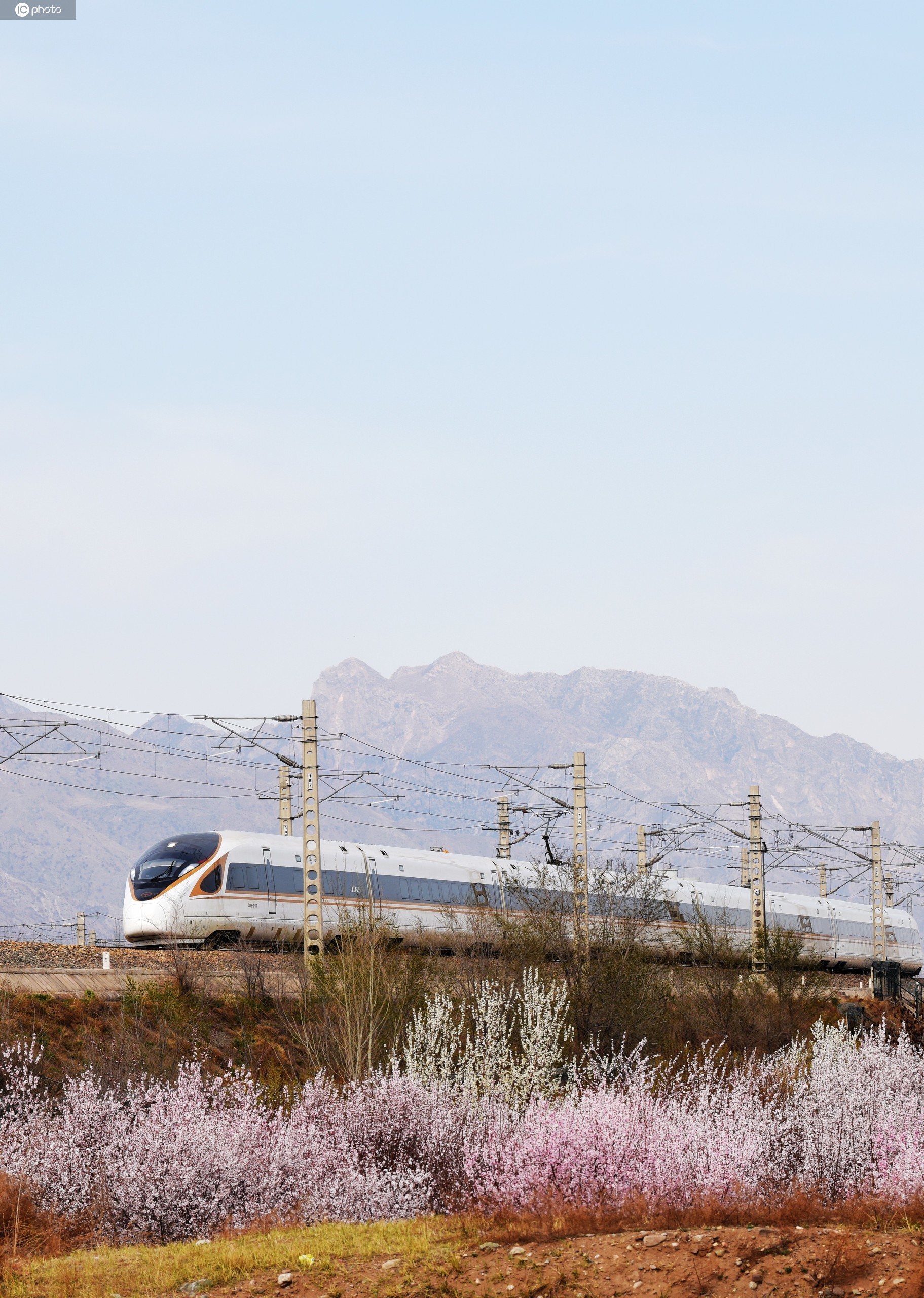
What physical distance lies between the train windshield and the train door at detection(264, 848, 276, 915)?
159 cm

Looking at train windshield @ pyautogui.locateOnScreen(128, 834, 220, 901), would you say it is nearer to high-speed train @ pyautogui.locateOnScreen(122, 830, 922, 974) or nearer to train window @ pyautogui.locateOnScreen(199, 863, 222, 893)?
high-speed train @ pyautogui.locateOnScreen(122, 830, 922, 974)

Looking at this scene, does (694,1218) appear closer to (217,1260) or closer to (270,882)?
(217,1260)

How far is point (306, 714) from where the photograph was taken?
34.2 m

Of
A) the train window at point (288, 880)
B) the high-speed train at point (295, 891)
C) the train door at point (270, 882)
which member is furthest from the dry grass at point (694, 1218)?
the train window at point (288, 880)

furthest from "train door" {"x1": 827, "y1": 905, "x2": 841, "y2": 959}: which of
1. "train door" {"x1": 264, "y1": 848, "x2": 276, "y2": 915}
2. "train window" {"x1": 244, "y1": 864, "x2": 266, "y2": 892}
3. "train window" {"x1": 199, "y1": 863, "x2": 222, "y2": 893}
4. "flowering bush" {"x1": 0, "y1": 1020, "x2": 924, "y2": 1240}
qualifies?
"flowering bush" {"x1": 0, "y1": 1020, "x2": 924, "y2": 1240}

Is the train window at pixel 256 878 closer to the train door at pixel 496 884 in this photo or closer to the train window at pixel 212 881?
the train window at pixel 212 881

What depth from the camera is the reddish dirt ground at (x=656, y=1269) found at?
11.8m

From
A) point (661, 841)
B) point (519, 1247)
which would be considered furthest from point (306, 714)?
point (661, 841)

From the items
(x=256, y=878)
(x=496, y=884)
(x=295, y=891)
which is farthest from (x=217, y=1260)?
(x=496, y=884)

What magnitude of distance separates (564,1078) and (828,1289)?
1753 centimetres

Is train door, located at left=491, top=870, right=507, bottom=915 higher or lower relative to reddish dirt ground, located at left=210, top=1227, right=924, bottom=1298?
higher

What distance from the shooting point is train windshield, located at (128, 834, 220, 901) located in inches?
1555

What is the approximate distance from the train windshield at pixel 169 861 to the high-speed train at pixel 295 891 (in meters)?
0.03

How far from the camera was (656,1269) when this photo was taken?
1228 centimetres
